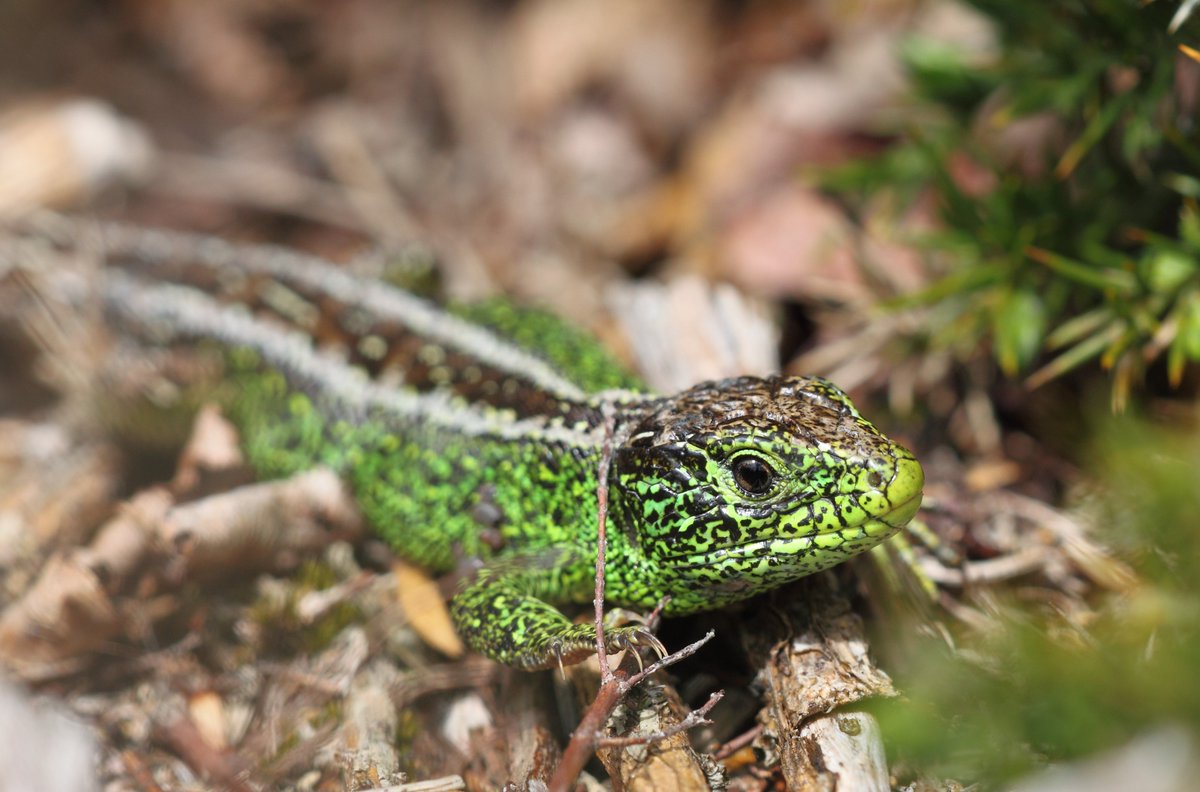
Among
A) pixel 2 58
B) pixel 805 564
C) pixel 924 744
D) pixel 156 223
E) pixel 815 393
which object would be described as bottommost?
pixel 924 744

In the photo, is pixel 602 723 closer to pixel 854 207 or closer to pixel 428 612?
pixel 428 612

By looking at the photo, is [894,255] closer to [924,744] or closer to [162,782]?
[924,744]

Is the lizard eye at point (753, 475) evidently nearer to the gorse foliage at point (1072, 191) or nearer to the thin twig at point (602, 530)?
the thin twig at point (602, 530)

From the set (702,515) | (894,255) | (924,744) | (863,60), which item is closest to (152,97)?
(863,60)

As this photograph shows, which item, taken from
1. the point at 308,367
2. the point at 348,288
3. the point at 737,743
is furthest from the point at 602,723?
the point at 348,288

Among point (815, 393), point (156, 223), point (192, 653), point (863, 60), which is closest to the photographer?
point (815, 393)

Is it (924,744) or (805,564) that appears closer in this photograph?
(924,744)

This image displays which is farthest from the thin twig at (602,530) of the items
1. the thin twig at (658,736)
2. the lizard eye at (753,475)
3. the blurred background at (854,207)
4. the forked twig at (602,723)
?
the blurred background at (854,207)

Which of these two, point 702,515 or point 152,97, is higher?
point 152,97
